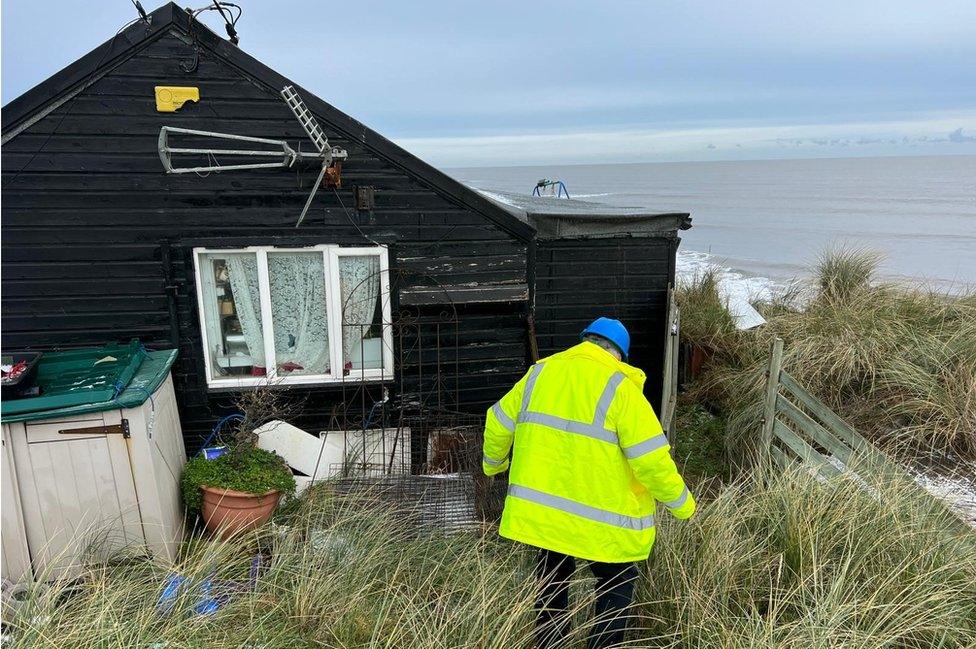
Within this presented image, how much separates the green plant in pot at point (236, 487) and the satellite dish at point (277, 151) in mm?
2159

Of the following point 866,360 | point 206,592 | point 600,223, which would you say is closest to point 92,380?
point 206,592

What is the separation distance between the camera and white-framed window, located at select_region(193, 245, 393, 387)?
6.07m

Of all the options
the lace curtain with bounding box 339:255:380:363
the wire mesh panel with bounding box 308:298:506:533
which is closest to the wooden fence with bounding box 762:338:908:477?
the wire mesh panel with bounding box 308:298:506:533

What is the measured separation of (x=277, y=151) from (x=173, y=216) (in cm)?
114

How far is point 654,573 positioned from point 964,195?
192 feet

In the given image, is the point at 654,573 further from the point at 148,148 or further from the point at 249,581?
the point at 148,148

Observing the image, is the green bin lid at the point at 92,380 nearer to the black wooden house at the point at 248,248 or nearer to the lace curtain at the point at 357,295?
the black wooden house at the point at 248,248

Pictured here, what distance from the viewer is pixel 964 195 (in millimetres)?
48281

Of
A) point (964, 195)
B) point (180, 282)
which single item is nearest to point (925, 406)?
point (180, 282)

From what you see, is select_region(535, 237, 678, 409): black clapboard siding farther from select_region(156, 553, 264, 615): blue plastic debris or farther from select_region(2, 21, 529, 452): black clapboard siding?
select_region(156, 553, 264, 615): blue plastic debris

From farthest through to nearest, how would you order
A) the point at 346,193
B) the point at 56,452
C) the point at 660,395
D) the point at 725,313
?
the point at 725,313, the point at 660,395, the point at 346,193, the point at 56,452

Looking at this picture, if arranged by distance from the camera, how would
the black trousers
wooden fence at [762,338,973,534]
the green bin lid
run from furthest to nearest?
wooden fence at [762,338,973,534] < the green bin lid < the black trousers

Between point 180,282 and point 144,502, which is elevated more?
point 180,282

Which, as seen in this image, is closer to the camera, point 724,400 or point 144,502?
point 144,502
